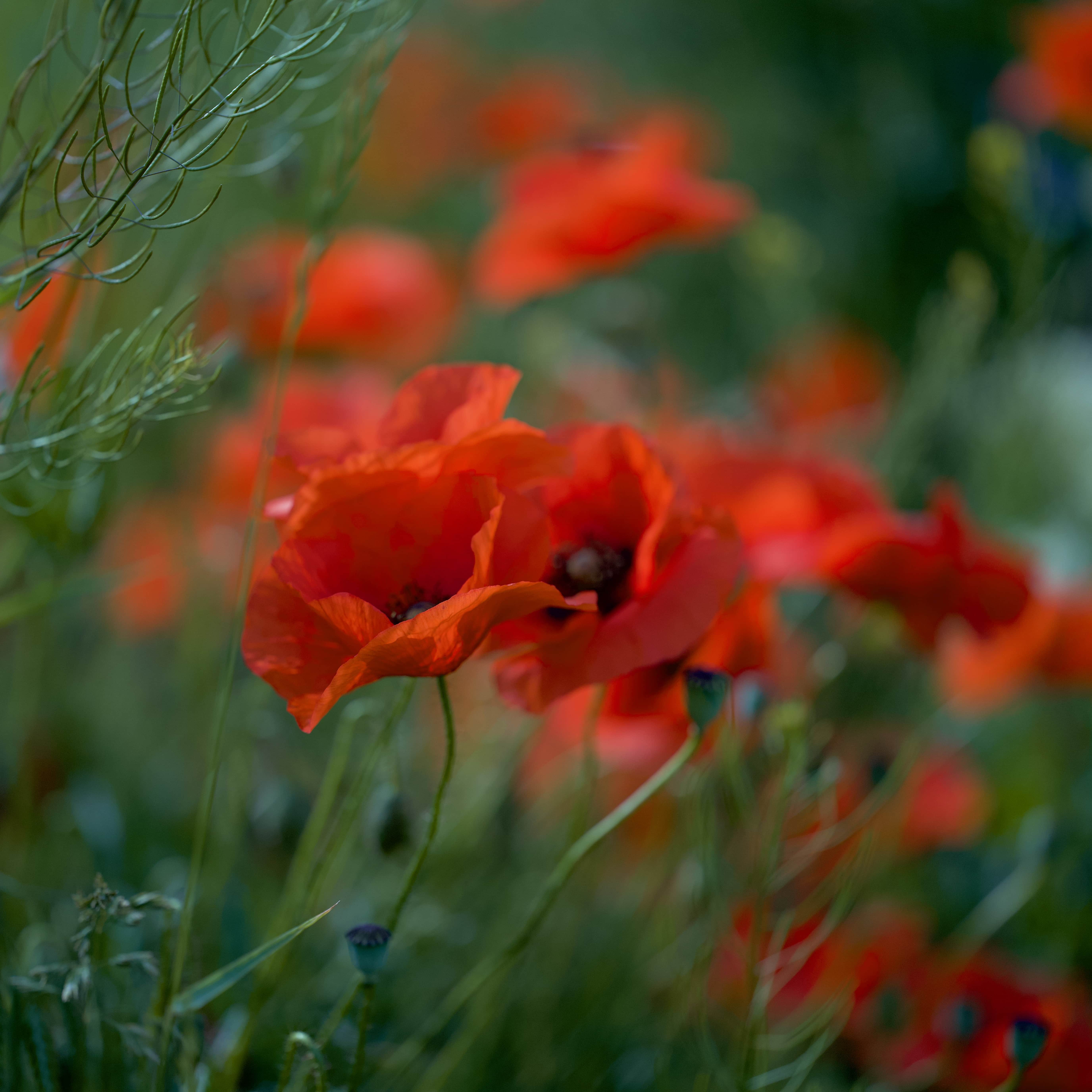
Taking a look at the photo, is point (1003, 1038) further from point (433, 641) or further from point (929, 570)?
point (433, 641)

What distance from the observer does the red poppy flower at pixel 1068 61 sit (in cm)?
150

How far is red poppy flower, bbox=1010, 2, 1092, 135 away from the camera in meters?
1.50

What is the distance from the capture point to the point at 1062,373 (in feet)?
4.69

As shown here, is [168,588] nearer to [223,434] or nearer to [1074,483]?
[223,434]

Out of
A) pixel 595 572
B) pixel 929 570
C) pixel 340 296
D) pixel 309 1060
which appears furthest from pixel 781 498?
pixel 340 296

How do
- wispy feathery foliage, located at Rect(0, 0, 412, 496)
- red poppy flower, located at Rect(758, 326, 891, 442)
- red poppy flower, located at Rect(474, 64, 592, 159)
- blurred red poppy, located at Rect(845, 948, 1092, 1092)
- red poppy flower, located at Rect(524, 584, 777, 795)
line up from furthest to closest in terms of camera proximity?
red poppy flower, located at Rect(474, 64, 592, 159) < red poppy flower, located at Rect(758, 326, 891, 442) < blurred red poppy, located at Rect(845, 948, 1092, 1092) < red poppy flower, located at Rect(524, 584, 777, 795) < wispy feathery foliage, located at Rect(0, 0, 412, 496)

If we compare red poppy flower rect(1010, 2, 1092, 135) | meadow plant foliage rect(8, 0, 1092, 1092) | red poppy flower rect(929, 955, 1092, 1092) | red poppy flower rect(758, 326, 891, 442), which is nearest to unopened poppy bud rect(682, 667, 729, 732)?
meadow plant foliage rect(8, 0, 1092, 1092)

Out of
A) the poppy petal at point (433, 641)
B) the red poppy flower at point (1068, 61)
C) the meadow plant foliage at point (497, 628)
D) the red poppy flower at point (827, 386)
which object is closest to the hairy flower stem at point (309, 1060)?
the meadow plant foliage at point (497, 628)

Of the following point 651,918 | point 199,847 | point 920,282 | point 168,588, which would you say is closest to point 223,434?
point 168,588

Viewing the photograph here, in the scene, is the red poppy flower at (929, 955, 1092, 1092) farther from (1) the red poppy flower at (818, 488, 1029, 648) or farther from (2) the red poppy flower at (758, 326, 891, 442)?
(2) the red poppy flower at (758, 326, 891, 442)

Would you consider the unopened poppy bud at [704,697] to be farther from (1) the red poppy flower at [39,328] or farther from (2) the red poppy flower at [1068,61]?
(2) the red poppy flower at [1068,61]

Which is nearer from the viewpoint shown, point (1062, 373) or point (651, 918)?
point (651, 918)

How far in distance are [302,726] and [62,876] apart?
1.92ft

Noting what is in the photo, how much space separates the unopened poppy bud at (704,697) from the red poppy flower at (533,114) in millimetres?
1564
